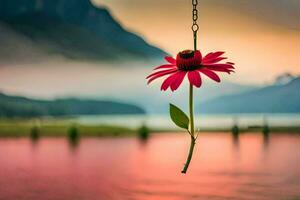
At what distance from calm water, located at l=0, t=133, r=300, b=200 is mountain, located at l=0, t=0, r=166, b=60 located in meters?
28.3

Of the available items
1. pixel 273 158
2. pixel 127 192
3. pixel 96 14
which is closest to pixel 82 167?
pixel 273 158

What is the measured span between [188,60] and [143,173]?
73.2 feet

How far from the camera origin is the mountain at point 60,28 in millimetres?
62188

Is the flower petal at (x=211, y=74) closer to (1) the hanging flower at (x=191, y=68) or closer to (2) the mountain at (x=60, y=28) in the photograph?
(1) the hanging flower at (x=191, y=68)

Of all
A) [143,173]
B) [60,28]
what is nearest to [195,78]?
[143,173]

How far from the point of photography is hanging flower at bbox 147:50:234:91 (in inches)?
39.1

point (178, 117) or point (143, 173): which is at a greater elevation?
point (143, 173)

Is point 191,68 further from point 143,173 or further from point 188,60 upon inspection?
point 143,173

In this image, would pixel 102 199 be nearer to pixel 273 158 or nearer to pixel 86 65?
pixel 273 158

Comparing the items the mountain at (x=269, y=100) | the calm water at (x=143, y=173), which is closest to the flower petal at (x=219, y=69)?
the calm water at (x=143, y=173)

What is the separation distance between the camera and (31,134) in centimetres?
2720

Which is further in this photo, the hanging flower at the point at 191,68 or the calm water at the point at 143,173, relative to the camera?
the calm water at the point at 143,173

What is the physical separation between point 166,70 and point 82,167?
78.0ft

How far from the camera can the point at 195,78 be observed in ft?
3.25
